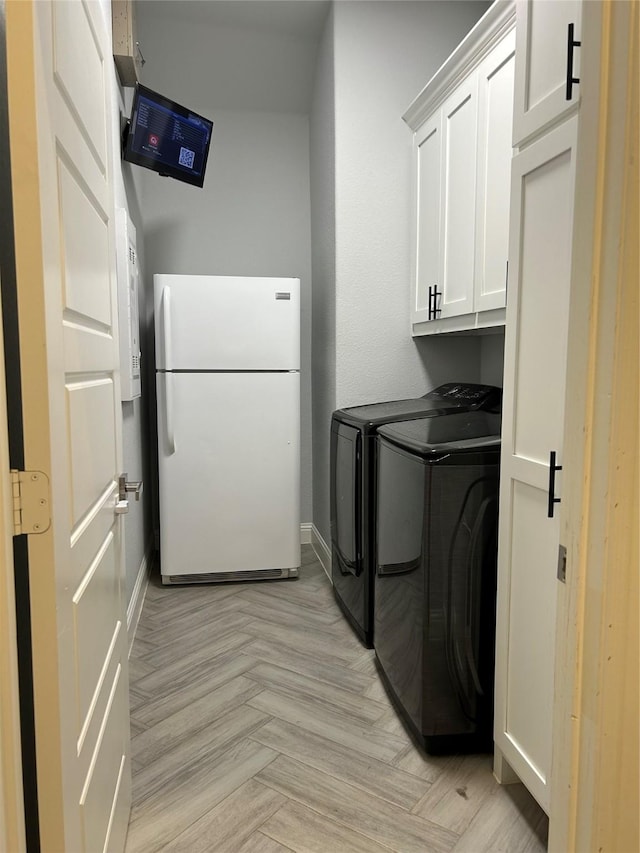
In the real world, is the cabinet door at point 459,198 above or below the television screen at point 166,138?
below

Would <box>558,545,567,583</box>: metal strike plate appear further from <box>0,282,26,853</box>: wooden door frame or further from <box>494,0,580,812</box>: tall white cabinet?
<box>0,282,26,853</box>: wooden door frame

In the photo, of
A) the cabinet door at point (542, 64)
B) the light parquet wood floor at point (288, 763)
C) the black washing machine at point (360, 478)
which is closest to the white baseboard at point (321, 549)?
the black washing machine at point (360, 478)

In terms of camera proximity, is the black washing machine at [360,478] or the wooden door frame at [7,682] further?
the black washing machine at [360,478]

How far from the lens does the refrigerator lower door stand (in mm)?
3139

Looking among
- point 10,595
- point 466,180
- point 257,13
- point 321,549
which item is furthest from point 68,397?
point 257,13

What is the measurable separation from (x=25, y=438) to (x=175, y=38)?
130 inches

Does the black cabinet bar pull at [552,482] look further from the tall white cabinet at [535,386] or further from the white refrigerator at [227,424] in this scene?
the white refrigerator at [227,424]

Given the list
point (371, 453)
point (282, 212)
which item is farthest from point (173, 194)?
point (371, 453)

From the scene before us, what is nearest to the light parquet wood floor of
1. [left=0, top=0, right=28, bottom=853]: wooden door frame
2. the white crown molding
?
[left=0, top=0, right=28, bottom=853]: wooden door frame

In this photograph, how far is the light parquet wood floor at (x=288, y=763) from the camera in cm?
151

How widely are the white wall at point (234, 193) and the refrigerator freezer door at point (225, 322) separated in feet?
2.05

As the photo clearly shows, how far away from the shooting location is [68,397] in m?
0.94

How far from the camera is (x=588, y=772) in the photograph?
0.77 metres

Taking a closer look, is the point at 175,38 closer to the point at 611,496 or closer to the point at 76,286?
the point at 76,286
